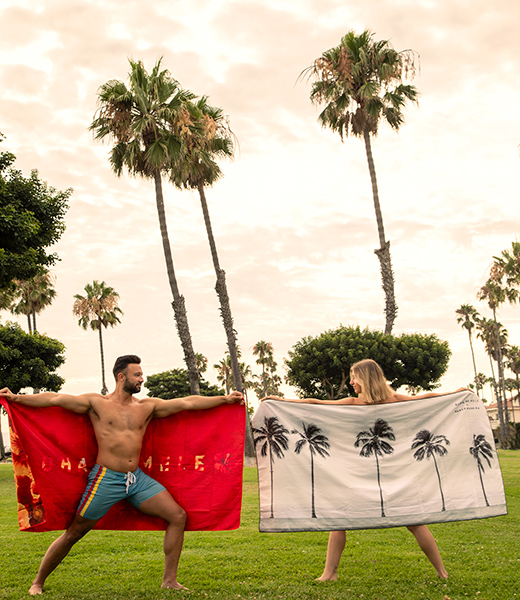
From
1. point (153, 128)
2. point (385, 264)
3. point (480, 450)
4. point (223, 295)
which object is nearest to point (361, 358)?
point (385, 264)

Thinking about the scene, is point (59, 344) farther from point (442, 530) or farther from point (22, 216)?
point (442, 530)

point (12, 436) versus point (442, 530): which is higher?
point (12, 436)

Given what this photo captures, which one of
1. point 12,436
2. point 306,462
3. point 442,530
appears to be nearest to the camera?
point 12,436

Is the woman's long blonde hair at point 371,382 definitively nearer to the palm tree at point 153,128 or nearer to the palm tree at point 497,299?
the palm tree at point 153,128

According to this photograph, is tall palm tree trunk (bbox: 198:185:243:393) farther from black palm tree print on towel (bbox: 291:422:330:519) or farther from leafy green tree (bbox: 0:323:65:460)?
black palm tree print on towel (bbox: 291:422:330:519)

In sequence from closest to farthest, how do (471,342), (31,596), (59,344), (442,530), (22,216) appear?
(31,596) < (442,530) < (22,216) < (59,344) < (471,342)

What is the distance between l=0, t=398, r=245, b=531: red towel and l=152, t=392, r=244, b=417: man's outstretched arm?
22cm

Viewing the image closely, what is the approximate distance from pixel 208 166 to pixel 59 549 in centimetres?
2687

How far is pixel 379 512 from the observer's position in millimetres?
6320

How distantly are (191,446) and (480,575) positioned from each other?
3.51 m

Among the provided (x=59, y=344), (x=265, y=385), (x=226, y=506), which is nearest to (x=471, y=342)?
(x=265, y=385)

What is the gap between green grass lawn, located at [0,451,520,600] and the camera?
581cm

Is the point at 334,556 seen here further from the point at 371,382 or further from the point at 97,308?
the point at 97,308

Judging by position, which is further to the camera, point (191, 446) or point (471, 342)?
point (471, 342)
